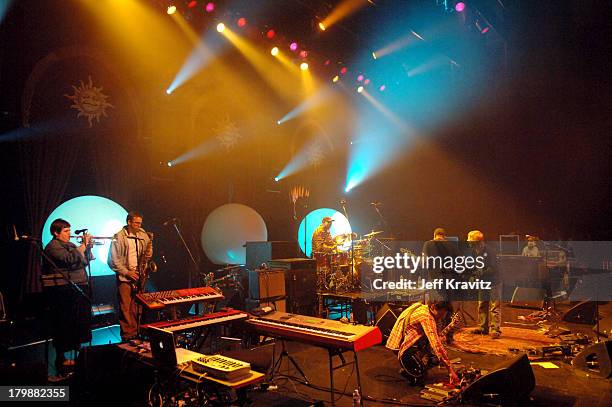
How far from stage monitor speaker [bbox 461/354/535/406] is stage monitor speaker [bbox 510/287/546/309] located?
5823 millimetres

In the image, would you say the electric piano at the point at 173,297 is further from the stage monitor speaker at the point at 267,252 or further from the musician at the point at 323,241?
the musician at the point at 323,241

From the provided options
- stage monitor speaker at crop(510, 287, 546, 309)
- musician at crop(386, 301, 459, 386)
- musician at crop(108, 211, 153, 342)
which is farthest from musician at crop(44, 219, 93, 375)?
stage monitor speaker at crop(510, 287, 546, 309)

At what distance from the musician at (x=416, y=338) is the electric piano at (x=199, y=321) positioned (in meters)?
1.86

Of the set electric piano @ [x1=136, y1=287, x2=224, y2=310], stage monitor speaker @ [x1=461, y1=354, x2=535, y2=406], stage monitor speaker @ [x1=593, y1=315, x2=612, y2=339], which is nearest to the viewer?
stage monitor speaker @ [x1=461, y1=354, x2=535, y2=406]

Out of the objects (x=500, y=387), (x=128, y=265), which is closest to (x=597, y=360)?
(x=500, y=387)

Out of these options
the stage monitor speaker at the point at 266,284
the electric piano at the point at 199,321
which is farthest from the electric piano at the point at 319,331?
the stage monitor speaker at the point at 266,284

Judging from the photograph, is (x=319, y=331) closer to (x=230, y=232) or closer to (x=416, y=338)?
(x=416, y=338)

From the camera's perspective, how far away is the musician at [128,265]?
5.48 metres

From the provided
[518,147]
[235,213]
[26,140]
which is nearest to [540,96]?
[518,147]

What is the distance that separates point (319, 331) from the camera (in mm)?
3918

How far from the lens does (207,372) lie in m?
2.95

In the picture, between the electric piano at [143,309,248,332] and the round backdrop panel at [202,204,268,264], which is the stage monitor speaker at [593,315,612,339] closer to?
the electric piano at [143,309,248,332]

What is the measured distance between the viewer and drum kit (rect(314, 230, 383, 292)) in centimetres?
785

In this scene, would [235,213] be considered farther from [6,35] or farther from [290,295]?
[6,35]
